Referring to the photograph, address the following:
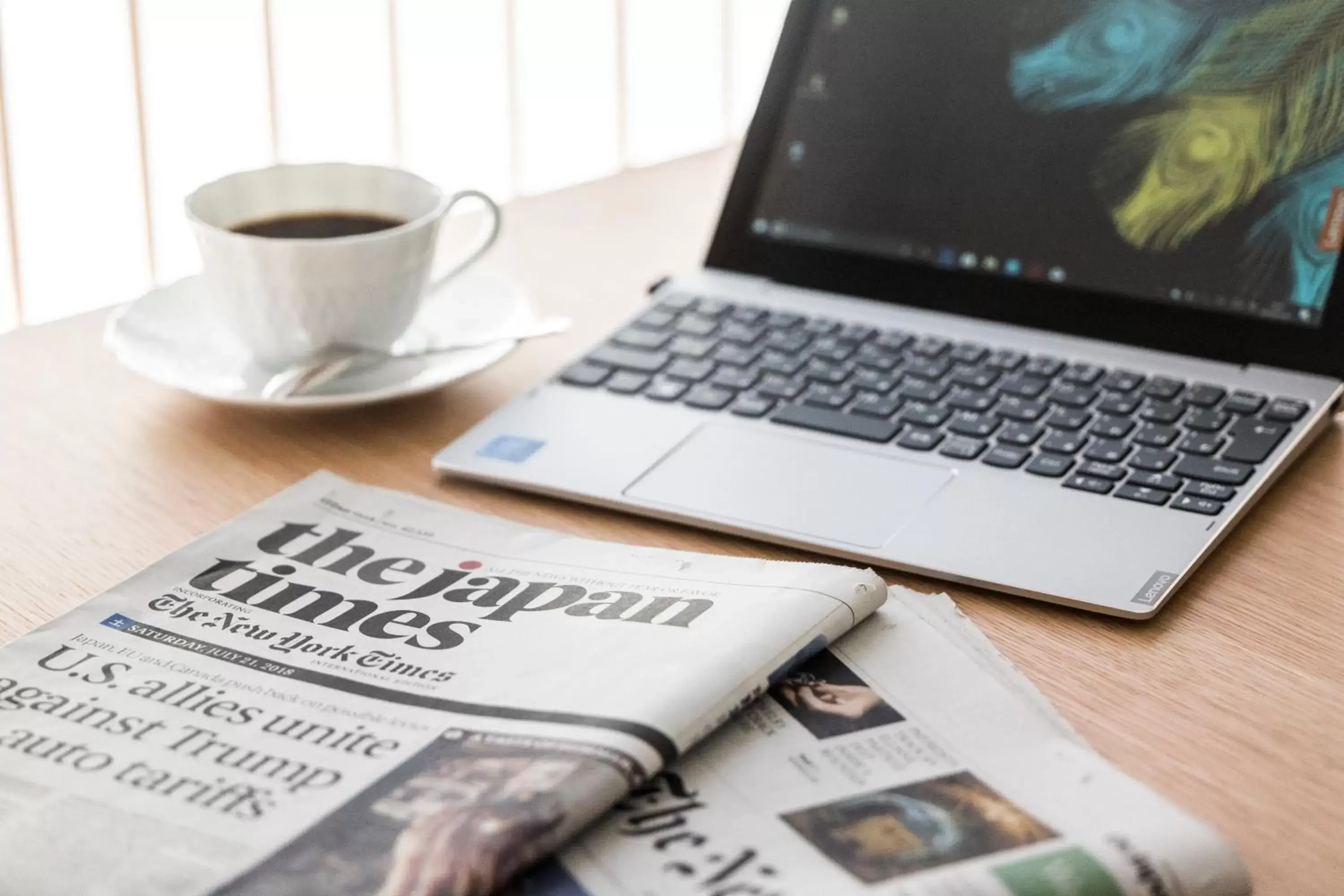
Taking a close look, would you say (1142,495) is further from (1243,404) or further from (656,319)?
(656,319)

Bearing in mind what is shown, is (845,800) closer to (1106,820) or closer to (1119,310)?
(1106,820)

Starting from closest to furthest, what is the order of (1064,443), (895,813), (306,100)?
(895,813) < (1064,443) < (306,100)

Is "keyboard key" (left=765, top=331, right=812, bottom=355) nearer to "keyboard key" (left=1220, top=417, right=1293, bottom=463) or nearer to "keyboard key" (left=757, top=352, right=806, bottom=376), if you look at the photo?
"keyboard key" (left=757, top=352, right=806, bottom=376)

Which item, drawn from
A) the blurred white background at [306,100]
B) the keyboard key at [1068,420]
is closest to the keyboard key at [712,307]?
the keyboard key at [1068,420]

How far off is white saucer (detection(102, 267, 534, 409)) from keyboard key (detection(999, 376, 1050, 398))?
258mm

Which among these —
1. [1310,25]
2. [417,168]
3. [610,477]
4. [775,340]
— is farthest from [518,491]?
[417,168]

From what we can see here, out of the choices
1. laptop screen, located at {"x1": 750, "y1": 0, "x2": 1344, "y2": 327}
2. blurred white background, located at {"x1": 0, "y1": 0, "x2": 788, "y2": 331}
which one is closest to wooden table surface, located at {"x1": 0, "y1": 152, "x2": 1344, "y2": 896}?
laptop screen, located at {"x1": 750, "y1": 0, "x2": 1344, "y2": 327}

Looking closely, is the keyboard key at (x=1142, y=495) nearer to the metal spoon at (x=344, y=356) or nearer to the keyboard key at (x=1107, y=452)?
the keyboard key at (x=1107, y=452)

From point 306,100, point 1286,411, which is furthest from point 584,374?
point 306,100

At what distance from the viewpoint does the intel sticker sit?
71cm

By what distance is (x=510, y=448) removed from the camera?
72cm

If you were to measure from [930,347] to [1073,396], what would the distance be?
0.09 m

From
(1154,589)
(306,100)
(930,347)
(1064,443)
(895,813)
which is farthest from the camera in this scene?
(306,100)

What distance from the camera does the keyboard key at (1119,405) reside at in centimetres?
71
